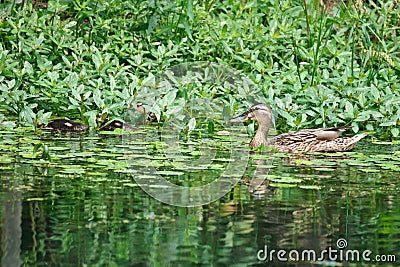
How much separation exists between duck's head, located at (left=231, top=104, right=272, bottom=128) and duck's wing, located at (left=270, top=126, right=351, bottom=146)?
22 cm

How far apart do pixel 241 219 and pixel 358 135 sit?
9.13 feet

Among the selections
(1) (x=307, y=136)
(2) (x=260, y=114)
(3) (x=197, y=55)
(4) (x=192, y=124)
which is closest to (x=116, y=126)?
(4) (x=192, y=124)

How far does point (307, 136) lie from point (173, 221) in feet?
8.97

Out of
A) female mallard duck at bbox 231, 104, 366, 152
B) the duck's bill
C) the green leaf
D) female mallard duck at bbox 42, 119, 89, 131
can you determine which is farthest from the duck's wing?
female mallard duck at bbox 42, 119, 89, 131

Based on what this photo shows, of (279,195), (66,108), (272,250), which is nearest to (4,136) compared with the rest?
(66,108)

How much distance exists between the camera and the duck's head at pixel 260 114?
25.7 feet

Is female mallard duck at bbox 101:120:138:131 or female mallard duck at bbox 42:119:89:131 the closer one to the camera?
female mallard duck at bbox 42:119:89:131

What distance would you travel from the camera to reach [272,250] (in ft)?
14.8

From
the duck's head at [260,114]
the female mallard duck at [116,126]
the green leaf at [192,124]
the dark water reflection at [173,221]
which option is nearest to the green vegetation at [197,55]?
the female mallard duck at [116,126]

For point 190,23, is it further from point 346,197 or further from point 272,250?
point 272,250

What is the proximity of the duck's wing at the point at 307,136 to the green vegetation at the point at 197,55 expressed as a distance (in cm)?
52

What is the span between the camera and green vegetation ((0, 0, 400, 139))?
27.5ft

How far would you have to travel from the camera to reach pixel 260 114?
789 cm

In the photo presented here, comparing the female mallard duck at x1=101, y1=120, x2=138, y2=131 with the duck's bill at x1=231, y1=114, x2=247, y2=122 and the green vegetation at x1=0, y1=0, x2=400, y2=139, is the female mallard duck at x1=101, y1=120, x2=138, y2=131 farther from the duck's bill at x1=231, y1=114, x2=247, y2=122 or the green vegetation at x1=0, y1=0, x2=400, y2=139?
the duck's bill at x1=231, y1=114, x2=247, y2=122
